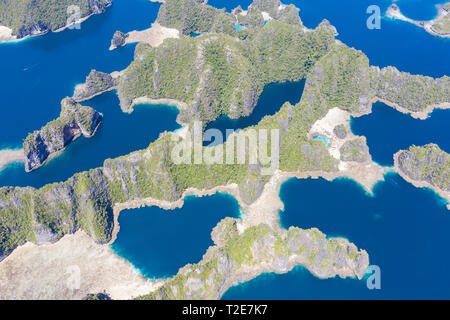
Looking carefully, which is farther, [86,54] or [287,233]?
[86,54]

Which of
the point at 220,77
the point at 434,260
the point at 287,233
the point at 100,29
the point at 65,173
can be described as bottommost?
the point at 434,260

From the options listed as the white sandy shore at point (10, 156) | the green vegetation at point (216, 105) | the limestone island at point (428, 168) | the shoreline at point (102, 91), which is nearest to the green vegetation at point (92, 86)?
the shoreline at point (102, 91)

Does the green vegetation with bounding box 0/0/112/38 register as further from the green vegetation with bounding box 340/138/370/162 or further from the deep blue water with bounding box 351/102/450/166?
the green vegetation with bounding box 340/138/370/162

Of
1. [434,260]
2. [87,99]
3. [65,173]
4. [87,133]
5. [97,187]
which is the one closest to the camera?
[434,260]

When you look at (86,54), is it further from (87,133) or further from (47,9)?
(87,133)

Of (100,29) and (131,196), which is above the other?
(100,29)

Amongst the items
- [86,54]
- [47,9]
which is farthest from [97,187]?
[47,9]

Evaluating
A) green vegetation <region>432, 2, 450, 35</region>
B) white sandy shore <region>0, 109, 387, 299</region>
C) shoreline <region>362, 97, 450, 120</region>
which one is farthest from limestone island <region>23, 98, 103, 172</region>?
green vegetation <region>432, 2, 450, 35</region>

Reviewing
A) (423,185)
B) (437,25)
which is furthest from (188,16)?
(423,185)
